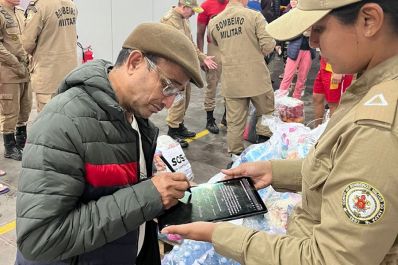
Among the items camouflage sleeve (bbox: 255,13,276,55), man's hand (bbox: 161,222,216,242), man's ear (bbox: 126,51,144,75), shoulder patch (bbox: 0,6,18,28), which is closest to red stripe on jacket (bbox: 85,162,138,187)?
man's hand (bbox: 161,222,216,242)

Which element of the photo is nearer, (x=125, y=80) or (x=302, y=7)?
(x=302, y=7)

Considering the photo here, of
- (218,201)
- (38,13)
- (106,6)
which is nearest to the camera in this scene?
(218,201)

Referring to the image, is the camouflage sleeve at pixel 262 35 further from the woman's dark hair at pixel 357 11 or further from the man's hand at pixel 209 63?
the woman's dark hair at pixel 357 11

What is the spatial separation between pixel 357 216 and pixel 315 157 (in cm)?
24

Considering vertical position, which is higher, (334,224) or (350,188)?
(350,188)

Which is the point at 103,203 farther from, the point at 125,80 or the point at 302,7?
the point at 302,7

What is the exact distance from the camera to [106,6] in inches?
288

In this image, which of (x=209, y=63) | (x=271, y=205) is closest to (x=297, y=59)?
(x=209, y=63)

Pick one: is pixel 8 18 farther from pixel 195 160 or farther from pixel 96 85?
pixel 96 85

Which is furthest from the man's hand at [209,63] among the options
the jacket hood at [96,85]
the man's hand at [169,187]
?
the man's hand at [169,187]

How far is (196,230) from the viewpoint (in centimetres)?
139

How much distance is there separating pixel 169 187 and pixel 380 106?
824 mm

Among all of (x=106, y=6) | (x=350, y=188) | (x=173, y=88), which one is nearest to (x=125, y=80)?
(x=173, y=88)

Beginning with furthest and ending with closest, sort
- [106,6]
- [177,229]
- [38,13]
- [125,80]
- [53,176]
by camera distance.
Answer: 1. [106,6]
2. [38,13]
3. [125,80]
4. [177,229]
5. [53,176]
